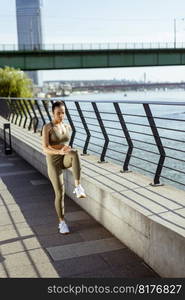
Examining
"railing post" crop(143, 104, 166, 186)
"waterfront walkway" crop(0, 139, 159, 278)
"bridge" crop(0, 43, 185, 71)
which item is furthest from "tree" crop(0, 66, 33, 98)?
"railing post" crop(143, 104, 166, 186)

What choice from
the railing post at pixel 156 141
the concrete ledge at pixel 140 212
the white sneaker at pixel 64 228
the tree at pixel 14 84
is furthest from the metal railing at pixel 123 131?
the tree at pixel 14 84

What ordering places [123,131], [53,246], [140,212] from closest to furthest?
[140,212]
[53,246]
[123,131]

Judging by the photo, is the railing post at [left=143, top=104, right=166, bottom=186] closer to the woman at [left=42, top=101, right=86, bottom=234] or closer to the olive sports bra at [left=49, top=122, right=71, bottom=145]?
the woman at [left=42, top=101, right=86, bottom=234]

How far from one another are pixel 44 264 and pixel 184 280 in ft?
4.89

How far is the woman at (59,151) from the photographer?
5.24 meters

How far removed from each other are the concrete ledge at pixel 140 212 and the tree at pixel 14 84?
47465 millimetres

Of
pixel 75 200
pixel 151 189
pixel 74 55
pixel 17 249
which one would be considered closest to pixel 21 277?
pixel 17 249

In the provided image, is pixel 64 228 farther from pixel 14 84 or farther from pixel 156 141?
pixel 14 84

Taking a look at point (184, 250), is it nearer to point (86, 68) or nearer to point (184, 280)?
point (184, 280)

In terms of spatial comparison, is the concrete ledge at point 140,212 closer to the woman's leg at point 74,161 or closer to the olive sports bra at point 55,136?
the woman's leg at point 74,161

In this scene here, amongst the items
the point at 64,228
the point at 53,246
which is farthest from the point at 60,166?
the point at 53,246

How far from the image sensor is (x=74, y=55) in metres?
48.1

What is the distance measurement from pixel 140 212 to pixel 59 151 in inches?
52.2

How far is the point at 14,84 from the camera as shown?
5428 centimetres
